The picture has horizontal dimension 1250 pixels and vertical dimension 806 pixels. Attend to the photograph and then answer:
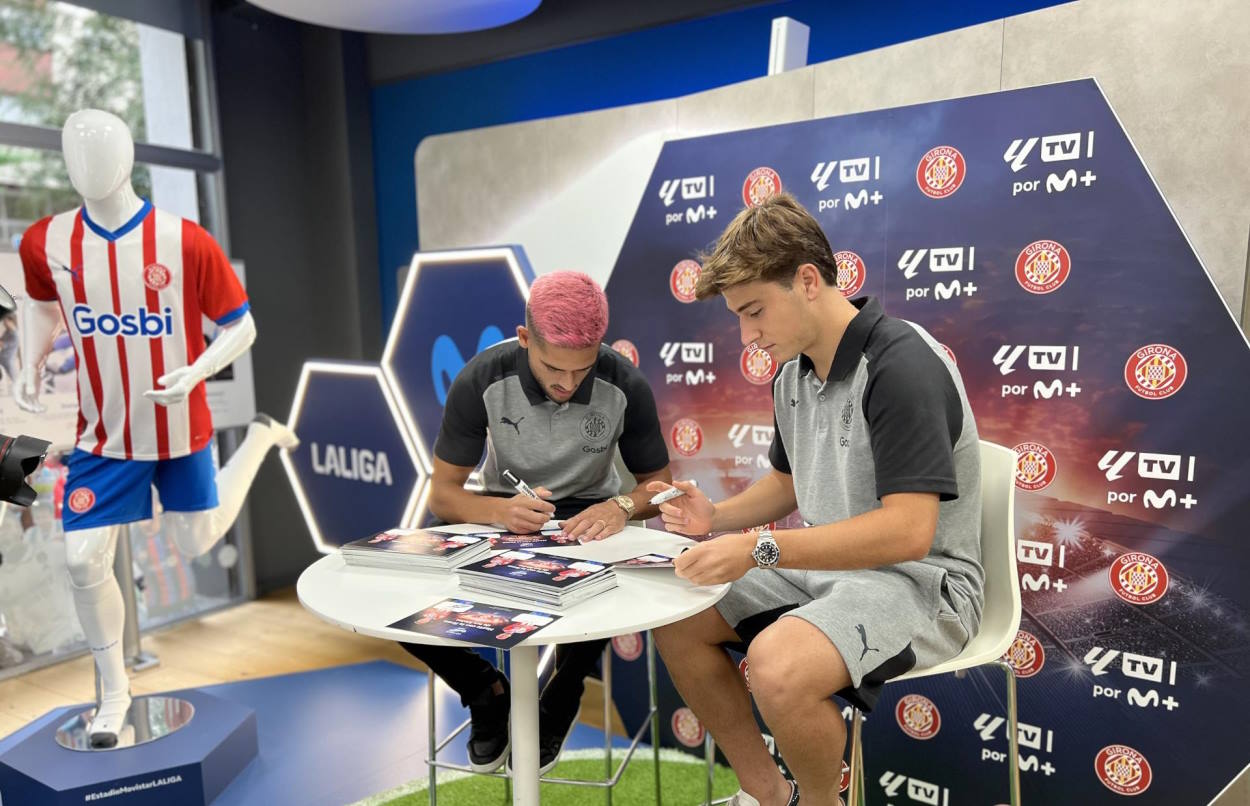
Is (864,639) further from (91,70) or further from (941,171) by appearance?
(91,70)

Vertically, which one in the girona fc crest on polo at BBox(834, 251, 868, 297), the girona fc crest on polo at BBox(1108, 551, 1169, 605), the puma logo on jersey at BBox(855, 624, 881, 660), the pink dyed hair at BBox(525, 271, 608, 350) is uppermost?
the girona fc crest on polo at BBox(834, 251, 868, 297)

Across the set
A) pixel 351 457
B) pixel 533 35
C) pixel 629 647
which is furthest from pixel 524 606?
pixel 533 35

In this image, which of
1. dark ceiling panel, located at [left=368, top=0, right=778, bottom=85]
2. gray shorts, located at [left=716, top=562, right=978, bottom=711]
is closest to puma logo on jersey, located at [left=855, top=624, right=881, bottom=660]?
gray shorts, located at [left=716, top=562, right=978, bottom=711]

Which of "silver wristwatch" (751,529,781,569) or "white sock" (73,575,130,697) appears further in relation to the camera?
"white sock" (73,575,130,697)

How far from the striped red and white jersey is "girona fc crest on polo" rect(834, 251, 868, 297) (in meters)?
1.80

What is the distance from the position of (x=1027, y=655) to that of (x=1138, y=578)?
331 mm

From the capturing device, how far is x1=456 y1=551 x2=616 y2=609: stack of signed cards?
1410 millimetres

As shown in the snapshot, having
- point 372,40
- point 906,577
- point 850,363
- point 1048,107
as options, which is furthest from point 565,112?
point 906,577

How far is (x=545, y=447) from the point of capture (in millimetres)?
2074

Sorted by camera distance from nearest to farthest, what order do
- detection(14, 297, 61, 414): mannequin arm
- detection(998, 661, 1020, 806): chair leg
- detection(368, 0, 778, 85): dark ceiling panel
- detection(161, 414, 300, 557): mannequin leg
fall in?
detection(998, 661, 1020, 806): chair leg → detection(14, 297, 61, 414): mannequin arm → detection(161, 414, 300, 557): mannequin leg → detection(368, 0, 778, 85): dark ceiling panel

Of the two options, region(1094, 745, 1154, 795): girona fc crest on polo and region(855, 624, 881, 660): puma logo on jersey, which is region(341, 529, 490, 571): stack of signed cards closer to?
region(855, 624, 881, 660): puma logo on jersey

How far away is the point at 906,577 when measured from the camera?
1595mm

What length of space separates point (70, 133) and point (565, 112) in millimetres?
2043

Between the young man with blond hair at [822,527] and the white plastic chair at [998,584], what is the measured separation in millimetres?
68
